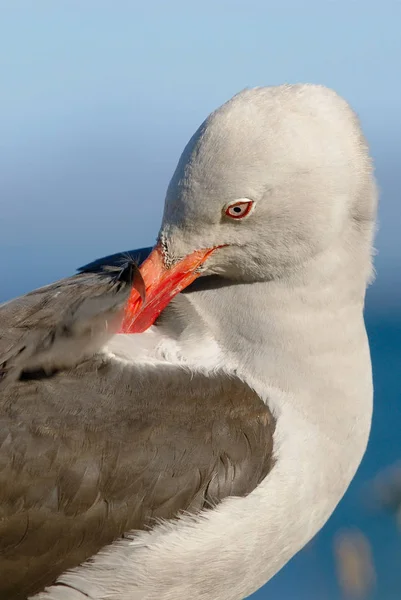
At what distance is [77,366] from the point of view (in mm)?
2674

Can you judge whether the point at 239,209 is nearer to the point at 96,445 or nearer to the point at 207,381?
the point at 207,381

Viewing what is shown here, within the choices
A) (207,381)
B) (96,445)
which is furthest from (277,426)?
(96,445)

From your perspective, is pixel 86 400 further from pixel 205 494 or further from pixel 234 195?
pixel 234 195

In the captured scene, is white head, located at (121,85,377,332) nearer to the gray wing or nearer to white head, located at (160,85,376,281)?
white head, located at (160,85,376,281)

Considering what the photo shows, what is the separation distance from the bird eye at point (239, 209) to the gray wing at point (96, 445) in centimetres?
46

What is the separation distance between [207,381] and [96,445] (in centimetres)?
39

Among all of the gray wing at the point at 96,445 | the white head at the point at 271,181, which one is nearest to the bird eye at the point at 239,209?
the white head at the point at 271,181

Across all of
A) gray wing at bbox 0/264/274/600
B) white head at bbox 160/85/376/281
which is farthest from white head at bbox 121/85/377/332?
gray wing at bbox 0/264/274/600

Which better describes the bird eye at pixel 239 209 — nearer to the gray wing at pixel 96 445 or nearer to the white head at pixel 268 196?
the white head at pixel 268 196

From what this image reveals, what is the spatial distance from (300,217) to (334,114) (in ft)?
1.03

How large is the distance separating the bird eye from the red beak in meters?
0.15

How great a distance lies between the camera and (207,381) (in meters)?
2.72

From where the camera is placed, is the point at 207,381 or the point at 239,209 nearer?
the point at 239,209

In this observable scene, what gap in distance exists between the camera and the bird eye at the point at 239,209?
2.57 m
